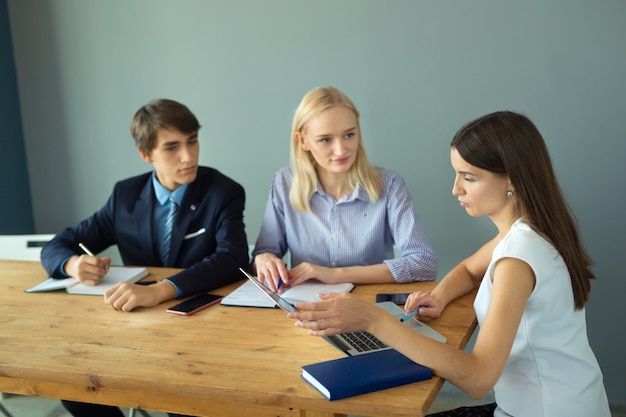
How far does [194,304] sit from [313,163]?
733 millimetres

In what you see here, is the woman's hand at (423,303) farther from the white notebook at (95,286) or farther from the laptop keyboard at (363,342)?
the white notebook at (95,286)

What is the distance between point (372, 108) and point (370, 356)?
1.61 meters

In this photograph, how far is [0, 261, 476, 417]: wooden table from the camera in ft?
4.18

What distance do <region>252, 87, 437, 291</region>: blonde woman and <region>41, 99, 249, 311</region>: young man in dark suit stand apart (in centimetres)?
15

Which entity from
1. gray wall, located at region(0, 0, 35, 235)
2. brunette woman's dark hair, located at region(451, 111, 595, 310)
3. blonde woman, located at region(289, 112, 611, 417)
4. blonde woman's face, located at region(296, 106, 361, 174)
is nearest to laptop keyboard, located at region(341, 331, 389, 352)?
blonde woman, located at region(289, 112, 611, 417)

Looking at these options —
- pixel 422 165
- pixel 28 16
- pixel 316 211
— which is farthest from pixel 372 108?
pixel 28 16

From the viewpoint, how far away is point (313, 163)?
2.32m

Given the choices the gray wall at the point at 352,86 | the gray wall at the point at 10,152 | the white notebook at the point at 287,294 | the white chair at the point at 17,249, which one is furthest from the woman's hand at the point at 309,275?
the gray wall at the point at 10,152

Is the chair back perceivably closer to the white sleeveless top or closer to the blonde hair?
the blonde hair

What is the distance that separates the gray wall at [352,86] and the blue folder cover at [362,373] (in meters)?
1.53

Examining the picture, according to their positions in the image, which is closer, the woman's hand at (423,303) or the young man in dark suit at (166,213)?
the woman's hand at (423,303)

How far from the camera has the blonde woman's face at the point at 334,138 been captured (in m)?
2.17

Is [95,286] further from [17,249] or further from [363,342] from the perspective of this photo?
[363,342]

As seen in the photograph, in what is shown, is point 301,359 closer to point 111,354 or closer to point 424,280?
point 111,354
